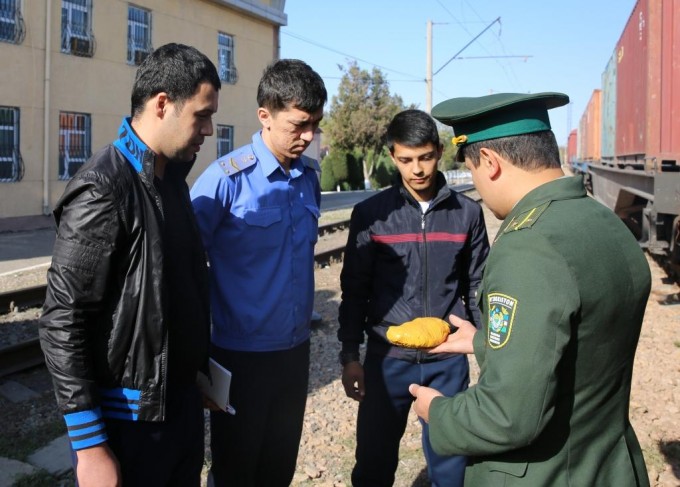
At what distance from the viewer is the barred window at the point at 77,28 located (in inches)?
634

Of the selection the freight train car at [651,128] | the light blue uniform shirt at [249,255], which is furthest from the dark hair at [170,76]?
the freight train car at [651,128]

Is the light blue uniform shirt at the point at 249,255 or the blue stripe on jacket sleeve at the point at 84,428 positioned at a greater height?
the light blue uniform shirt at the point at 249,255

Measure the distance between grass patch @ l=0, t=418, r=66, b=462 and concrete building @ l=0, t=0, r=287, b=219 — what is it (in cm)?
1187

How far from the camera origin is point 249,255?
8.64 feet

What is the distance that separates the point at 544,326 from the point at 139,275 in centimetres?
113

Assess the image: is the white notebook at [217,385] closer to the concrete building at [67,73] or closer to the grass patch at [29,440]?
the grass patch at [29,440]

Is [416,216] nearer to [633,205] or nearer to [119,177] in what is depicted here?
[119,177]

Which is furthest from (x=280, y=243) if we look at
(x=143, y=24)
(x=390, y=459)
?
(x=143, y=24)

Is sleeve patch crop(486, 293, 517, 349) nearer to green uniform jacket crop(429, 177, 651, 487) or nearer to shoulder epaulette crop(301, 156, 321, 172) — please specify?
green uniform jacket crop(429, 177, 651, 487)

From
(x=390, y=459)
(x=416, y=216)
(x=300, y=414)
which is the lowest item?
(x=390, y=459)

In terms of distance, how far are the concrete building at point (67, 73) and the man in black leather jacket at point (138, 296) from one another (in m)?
14.3

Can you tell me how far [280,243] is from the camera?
2689 millimetres

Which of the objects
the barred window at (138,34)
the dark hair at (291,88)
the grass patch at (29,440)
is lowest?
the grass patch at (29,440)

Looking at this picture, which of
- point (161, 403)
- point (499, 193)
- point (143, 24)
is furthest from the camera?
point (143, 24)
